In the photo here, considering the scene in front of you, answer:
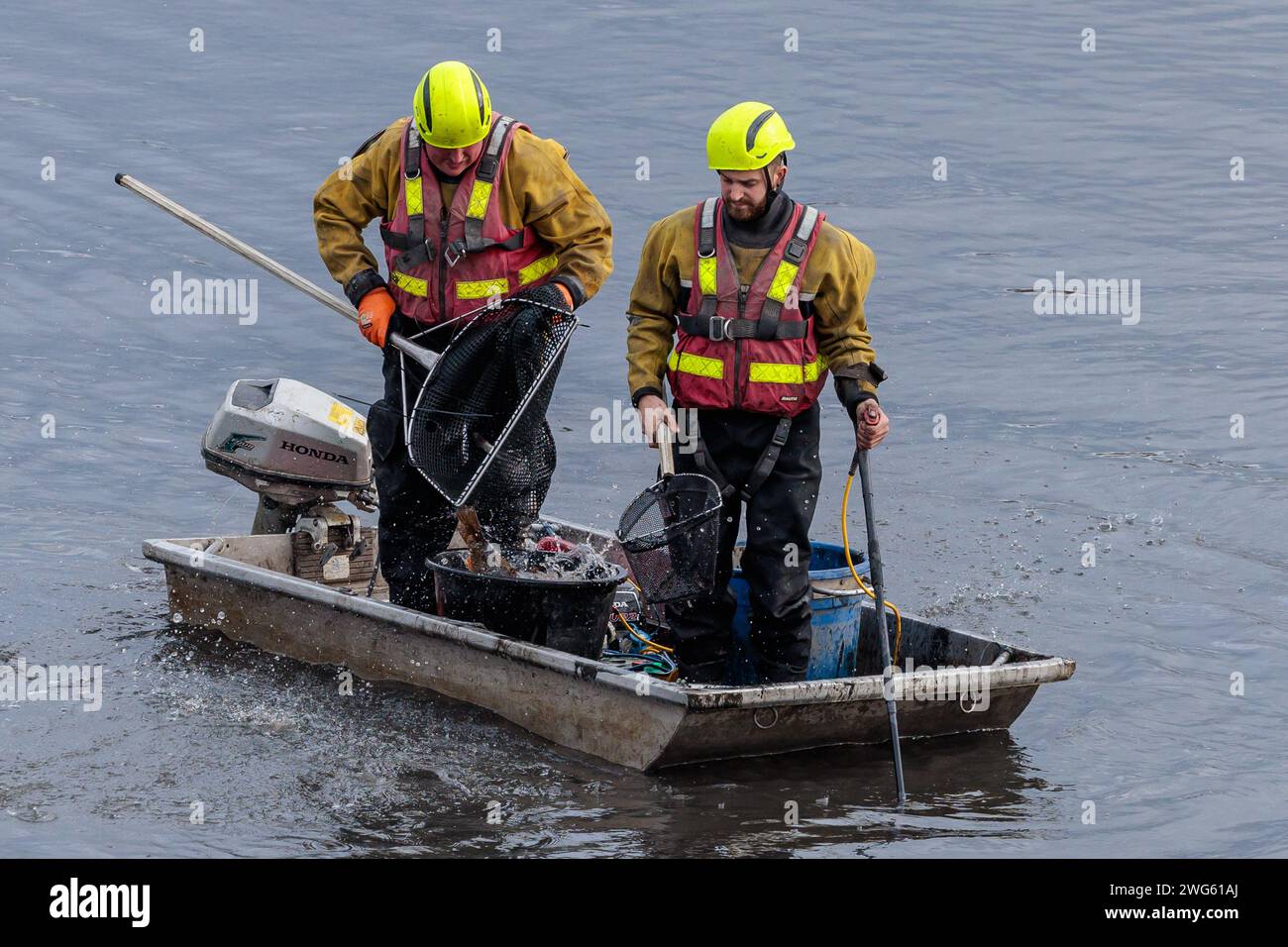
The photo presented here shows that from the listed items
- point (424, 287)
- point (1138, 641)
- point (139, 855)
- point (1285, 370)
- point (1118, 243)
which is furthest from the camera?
point (1118, 243)

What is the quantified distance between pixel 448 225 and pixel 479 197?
172mm

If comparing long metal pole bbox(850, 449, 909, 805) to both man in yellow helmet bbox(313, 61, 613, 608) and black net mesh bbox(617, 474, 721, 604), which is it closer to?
black net mesh bbox(617, 474, 721, 604)

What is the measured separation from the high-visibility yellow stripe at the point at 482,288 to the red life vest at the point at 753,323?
872mm

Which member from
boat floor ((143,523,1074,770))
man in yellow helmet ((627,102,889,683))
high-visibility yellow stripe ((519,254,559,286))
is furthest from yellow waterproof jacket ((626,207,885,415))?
boat floor ((143,523,1074,770))

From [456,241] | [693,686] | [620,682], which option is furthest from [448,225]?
[693,686]

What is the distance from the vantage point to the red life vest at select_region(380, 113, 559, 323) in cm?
740

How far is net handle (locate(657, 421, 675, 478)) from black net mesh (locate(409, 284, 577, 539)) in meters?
0.60

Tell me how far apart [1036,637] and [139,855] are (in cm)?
453

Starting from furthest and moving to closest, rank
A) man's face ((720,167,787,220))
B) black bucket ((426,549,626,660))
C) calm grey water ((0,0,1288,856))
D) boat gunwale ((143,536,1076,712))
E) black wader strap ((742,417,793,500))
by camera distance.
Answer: black bucket ((426,549,626,660)) → black wader strap ((742,417,793,500)) → calm grey water ((0,0,1288,856)) → man's face ((720,167,787,220)) → boat gunwale ((143,536,1076,712))

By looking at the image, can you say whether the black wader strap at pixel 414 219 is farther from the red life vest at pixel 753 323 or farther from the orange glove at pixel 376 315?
the red life vest at pixel 753 323

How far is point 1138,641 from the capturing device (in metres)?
9.03

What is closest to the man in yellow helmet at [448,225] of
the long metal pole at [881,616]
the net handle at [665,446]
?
the net handle at [665,446]

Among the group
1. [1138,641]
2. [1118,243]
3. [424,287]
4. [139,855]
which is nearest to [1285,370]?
[1118,243]

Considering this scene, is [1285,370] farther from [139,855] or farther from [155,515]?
[139,855]
